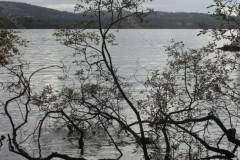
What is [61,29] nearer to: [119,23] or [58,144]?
[119,23]

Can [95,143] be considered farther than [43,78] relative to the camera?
No

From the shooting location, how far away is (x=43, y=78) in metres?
108

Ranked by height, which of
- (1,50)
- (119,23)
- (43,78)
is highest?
(119,23)

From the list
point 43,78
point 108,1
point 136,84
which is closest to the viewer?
point 108,1

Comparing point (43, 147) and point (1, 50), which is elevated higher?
point (1, 50)

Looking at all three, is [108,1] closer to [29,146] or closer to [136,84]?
[29,146]

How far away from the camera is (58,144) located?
45.3m

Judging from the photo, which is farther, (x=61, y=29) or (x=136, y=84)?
(x=136, y=84)

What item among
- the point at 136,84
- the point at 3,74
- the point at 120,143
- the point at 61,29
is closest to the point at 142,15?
the point at 61,29

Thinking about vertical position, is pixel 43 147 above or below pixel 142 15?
below

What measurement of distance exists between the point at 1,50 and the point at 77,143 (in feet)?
62.5

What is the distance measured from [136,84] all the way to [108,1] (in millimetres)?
64902

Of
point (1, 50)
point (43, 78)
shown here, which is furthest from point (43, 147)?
point (43, 78)

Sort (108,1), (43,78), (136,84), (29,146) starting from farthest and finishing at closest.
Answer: (43,78) < (136,84) < (29,146) < (108,1)
